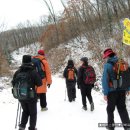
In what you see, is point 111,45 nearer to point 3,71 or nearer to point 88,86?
point 88,86

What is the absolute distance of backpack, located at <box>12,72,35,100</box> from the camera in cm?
685

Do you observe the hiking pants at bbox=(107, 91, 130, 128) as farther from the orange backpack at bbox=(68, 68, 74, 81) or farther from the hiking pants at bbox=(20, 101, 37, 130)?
the orange backpack at bbox=(68, 68, 74, 81)

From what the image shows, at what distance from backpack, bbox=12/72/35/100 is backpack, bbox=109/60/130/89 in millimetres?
1858

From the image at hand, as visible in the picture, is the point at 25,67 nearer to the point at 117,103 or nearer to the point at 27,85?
the point at 27,85

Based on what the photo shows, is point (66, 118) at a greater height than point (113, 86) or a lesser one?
lesser

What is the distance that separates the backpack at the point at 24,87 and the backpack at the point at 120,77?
73.1 inches

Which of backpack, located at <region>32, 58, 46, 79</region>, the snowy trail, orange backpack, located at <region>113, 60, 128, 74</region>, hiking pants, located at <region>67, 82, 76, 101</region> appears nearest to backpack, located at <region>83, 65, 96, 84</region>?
the snowy trail

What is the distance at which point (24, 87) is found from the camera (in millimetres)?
6883

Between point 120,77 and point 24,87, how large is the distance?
7.29 ft

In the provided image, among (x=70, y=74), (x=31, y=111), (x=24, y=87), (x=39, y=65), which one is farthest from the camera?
(x=70, y=74)

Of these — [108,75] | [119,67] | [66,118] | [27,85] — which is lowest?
[66,118]

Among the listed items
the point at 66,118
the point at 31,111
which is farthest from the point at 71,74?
the point at 31,111

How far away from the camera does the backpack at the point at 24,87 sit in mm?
6852

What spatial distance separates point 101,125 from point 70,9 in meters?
42.8
